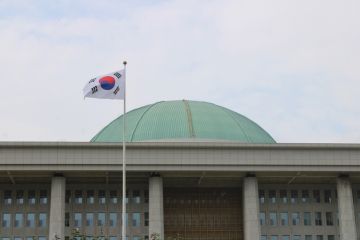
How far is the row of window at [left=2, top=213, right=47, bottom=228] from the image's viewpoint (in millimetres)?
62000

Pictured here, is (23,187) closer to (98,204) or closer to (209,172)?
(98,204)

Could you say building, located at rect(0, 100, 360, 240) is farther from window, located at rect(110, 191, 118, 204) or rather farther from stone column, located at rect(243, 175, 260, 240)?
window, located at rect(110, 191, 118, 204)

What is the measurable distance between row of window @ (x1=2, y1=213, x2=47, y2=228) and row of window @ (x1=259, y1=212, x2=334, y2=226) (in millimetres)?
20005

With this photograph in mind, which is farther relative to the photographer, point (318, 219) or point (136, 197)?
point (318, 219)

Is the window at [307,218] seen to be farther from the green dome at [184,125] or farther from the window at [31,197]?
the window at [31,197]

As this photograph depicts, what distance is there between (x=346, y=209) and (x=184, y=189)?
1470cm

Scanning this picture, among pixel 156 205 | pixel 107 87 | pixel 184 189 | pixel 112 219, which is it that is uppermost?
pixel 107 87

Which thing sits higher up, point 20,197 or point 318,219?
point 20,197

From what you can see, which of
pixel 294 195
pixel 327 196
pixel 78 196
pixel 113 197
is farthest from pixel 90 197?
pixel 327 196

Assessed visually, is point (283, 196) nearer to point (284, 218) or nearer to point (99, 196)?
point (284, 218)

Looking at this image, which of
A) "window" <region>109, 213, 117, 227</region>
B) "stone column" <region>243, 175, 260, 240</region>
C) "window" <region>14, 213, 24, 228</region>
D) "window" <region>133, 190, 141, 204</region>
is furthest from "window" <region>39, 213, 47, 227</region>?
"stone column" <region>243, 175, 260, 240</region>

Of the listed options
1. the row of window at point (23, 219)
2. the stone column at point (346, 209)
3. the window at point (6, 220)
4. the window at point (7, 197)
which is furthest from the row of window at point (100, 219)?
the stone column at point (346, 209)

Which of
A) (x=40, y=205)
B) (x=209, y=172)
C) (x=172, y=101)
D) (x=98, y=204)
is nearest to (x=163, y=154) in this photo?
(x=209, y=172)

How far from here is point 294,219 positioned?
63.7 metres
